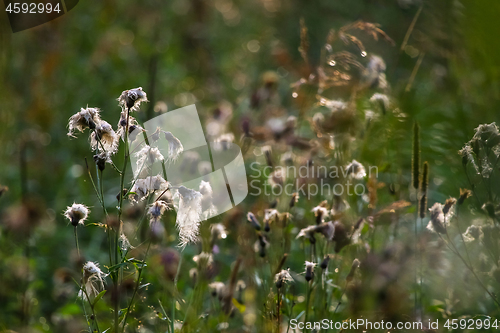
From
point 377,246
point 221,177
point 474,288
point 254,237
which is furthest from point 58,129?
point 474,288

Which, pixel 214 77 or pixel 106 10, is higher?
pixel 106 10

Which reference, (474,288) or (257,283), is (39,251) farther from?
(474,288)

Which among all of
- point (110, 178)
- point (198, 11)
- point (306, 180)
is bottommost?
point (110, 178)

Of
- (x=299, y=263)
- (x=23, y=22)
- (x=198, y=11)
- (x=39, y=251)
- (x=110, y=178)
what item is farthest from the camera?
(x=198, y=11)

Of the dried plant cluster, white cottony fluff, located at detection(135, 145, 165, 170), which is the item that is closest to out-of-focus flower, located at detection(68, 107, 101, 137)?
the dried plant cluster

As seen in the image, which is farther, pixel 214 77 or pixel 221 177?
pixel 214 77

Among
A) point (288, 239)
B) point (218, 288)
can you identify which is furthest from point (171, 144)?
point (288, 239)

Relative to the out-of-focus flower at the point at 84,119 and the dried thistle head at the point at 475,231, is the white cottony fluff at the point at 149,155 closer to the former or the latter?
the out-of-focus flower at the point at 84,119

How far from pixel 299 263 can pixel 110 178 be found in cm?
133

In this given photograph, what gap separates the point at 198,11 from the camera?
12.6 ft

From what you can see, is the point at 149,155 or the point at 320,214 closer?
the point at 149,155

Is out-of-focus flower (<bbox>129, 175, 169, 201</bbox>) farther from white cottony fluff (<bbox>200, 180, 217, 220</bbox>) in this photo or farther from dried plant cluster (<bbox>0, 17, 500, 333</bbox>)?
white cottony fluff (<bbox>200, 180, 217, 220</bbox>)

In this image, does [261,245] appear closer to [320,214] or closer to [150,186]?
[320,214]

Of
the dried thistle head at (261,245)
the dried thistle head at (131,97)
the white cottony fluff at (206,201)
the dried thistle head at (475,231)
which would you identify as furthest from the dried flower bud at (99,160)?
the dried thistle head at (475,231)
